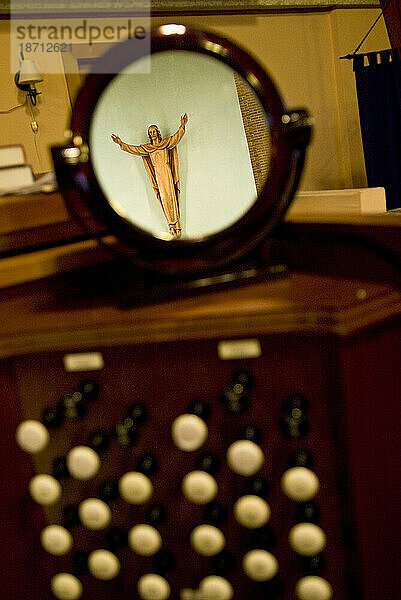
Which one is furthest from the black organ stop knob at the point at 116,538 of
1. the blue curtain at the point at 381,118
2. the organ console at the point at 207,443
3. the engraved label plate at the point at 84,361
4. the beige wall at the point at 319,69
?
the blue curtain at the point at 381,118

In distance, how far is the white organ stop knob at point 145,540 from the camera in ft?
2.12

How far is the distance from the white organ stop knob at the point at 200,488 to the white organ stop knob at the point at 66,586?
220 millimetres

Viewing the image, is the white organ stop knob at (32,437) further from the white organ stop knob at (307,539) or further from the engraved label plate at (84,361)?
the white organ stop knob at (307,539)

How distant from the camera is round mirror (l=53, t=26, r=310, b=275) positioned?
65 centimetres

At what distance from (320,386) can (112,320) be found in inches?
9.7

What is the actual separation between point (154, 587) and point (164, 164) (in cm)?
53

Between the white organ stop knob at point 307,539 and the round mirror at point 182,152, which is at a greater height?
the round mirror at point 182,152

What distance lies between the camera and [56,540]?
667 mm

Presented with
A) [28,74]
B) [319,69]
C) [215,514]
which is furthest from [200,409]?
[319,69]

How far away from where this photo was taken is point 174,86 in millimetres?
695

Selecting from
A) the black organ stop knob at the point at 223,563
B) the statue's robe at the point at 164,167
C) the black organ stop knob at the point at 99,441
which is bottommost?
the black organ stop knob at the point at 223,563

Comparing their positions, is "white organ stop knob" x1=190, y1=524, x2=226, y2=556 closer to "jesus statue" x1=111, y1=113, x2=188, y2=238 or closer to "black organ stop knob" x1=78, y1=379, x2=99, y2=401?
"black organ stop knob" x1=78, y1=379, x2=99, y2=401

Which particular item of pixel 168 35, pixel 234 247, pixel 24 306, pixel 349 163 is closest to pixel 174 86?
pixel 168 35

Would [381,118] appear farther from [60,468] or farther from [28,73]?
[60,468]
